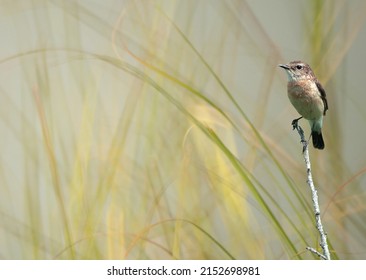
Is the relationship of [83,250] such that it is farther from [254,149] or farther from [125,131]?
[254,149]

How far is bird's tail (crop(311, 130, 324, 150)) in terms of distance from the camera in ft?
9.56

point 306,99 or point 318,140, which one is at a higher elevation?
point 306,99

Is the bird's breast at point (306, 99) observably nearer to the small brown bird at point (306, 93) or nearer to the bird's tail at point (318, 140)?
the small brown bird at point (306, 93)

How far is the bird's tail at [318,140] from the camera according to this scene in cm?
291

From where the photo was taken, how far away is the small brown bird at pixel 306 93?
2.85 m

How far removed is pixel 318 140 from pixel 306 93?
27 centimetres

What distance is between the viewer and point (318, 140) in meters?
2.94

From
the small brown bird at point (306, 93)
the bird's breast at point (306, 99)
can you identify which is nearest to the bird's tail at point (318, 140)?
the small brown bird at point (306, 93)

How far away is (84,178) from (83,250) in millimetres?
334

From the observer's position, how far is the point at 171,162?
2521mm

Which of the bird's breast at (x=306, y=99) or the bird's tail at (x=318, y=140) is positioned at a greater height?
the bird's breast at (x=306, y=99)

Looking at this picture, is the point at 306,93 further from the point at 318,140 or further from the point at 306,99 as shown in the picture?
the point at 318,140

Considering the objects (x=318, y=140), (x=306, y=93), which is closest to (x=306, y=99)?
(x=306, y=93)

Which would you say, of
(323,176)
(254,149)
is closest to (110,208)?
(254,149)
